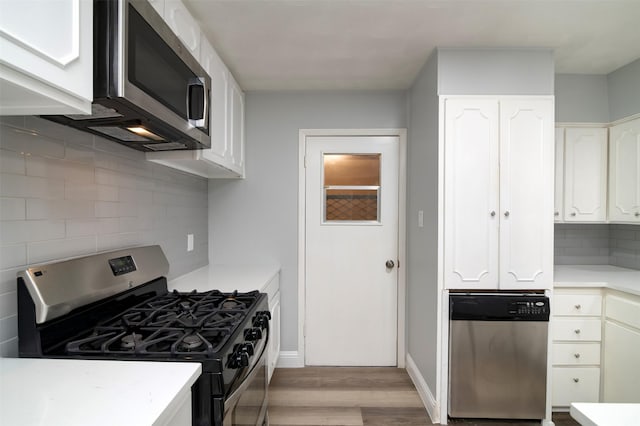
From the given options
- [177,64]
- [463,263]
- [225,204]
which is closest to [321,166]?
[225,204]

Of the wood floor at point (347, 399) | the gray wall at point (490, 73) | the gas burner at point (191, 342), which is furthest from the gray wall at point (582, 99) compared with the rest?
the gas burner at point (191, 342)

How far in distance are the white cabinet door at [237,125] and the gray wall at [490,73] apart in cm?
144

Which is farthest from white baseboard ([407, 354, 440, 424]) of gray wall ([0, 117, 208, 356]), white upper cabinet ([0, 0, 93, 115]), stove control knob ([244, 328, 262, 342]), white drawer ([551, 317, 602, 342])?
white upper cabinet ([0, 0, 93, 115])

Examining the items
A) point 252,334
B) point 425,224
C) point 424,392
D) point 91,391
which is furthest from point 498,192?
point 91,391

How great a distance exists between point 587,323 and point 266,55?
9.19 feet

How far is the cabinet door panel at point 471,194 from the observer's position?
2.07 metres

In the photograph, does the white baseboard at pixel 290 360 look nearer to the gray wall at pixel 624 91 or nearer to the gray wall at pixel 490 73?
the gray wall at pixel 490 73

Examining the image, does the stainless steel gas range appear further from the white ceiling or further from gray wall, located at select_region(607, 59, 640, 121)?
gray wall, located at select_region(607, 59, 640, 121)

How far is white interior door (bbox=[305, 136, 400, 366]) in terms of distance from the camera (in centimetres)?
288

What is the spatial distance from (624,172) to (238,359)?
2.92 metres

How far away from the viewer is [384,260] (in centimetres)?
288

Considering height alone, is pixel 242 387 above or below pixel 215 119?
below

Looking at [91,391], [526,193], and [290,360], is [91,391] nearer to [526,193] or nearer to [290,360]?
[290,360]

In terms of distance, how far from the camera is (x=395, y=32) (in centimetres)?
190
